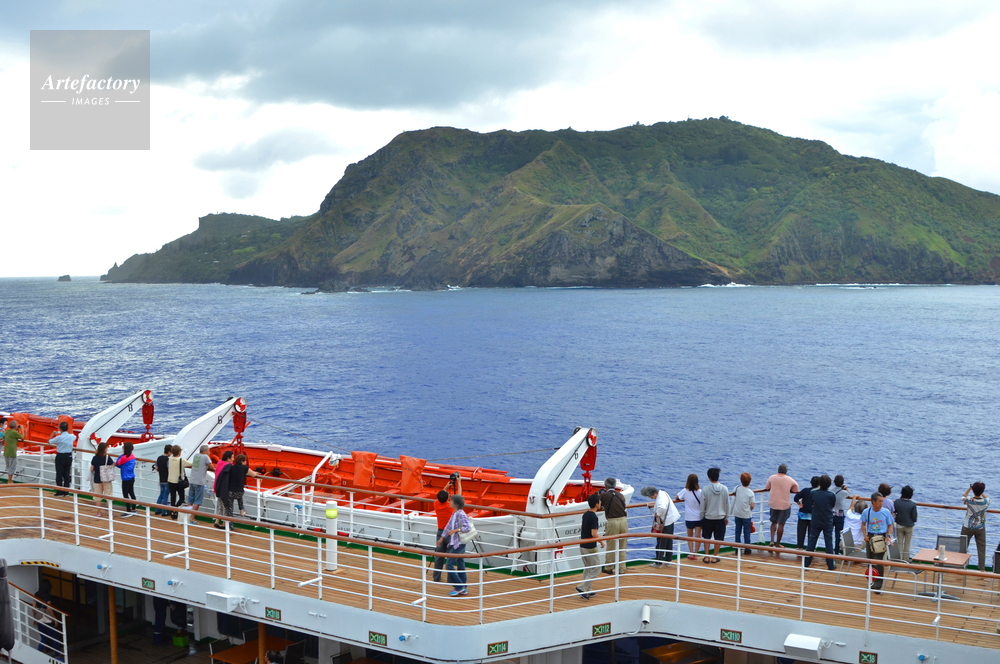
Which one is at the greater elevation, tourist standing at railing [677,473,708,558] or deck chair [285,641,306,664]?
tourist standing at railing [677,473,708,558]

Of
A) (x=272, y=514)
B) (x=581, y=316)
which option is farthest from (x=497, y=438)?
(x=581, y=316)

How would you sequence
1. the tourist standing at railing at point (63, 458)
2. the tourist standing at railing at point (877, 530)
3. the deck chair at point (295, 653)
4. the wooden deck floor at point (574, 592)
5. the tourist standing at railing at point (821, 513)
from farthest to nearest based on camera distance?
the tourist standing at railing at point (63, 458)
the tourist standing at railing at point (821, 513)
the deck chair at point (295, 653)
the tourist standing at railing at point (877, 530)
the wooden deck floor at point (574, 592)

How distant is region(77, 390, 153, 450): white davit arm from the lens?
18.0 metres

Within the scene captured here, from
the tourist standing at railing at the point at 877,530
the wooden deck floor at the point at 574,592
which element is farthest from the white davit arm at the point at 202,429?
the tourist standing at railing at the point at 877,530

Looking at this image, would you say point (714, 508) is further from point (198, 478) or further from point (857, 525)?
point (198, 478)

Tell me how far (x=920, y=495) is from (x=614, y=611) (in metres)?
32.1

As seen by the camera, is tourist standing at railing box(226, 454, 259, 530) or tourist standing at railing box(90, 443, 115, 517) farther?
tourist standing at railing box(90, 443, 115, 517)

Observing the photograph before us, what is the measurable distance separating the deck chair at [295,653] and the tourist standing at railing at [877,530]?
960 centimetres

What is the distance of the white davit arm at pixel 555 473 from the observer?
13.6 m

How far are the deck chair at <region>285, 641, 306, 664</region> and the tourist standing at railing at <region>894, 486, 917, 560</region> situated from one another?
1057 cm

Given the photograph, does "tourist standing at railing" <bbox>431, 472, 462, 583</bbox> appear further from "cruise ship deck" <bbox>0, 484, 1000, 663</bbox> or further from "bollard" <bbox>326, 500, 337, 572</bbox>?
"bollard" <bbox>326, 500, 337, 572</bbox>

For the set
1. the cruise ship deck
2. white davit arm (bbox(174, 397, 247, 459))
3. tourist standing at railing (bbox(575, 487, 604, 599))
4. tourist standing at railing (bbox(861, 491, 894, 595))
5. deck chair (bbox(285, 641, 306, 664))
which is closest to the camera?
the cruise ship deck

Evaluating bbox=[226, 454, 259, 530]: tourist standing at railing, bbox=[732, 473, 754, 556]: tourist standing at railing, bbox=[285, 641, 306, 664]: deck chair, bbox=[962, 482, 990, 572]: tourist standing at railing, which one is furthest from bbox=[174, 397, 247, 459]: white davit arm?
bbox=[962, 482, 990, 572]: tourist standing at railing

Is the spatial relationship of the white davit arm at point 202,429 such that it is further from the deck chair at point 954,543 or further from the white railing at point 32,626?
the deck chair at point 954,543
